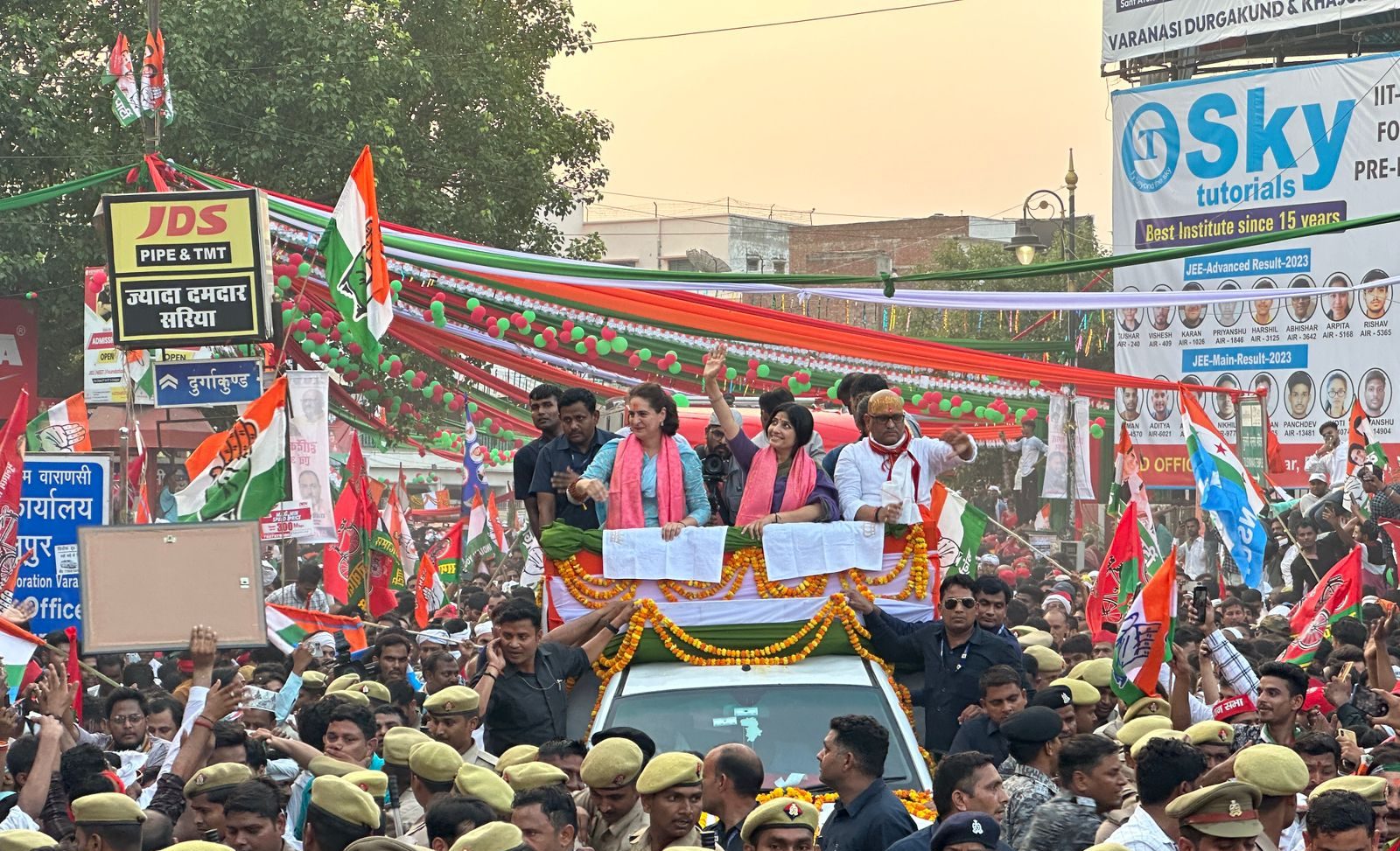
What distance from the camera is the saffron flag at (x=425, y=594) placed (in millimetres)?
16562

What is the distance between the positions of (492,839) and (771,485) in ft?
13.6

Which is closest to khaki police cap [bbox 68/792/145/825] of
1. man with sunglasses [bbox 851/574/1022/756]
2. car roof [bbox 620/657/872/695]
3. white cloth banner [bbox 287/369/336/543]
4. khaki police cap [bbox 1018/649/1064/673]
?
car roof [bbox 620/657/872/695]

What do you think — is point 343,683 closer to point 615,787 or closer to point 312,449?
point 615,787

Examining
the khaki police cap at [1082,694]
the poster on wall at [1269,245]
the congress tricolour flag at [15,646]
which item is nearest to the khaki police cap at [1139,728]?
the khaki police cap at [1082,694]

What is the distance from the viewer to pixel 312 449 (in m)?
15.5

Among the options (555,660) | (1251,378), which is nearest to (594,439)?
(555,660)

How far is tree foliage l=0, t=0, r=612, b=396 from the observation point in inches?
957

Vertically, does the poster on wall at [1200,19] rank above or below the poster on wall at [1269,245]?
above

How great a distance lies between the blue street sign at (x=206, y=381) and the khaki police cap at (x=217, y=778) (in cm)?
971

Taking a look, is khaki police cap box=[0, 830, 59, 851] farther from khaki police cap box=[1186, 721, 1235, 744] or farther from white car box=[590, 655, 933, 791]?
khaki police cap box=[1186, 721, 1235, 744]

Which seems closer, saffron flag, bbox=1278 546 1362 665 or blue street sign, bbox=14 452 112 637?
blue street sign, bbox=14 452 112 637

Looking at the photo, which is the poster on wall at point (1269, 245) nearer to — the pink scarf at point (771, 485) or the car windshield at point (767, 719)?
the pink scarf at point (771, 485)

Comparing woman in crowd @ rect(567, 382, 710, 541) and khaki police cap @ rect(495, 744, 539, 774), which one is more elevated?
woman in crowd @ rect(567, 382, 710, 541)

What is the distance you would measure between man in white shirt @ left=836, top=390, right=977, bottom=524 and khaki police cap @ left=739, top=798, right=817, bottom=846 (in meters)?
3.62
